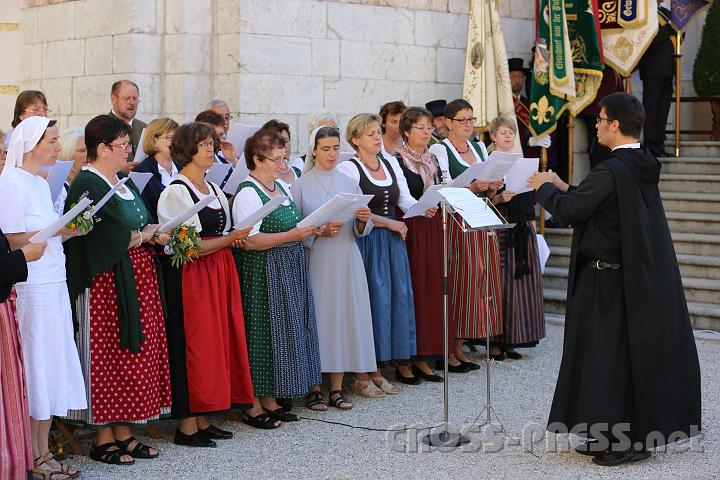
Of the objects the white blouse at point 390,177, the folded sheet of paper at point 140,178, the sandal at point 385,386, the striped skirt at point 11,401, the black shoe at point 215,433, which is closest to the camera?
the striped skirt at point 11,401

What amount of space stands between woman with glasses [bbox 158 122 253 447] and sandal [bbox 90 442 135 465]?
42 cm

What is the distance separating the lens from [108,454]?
5.84 metres

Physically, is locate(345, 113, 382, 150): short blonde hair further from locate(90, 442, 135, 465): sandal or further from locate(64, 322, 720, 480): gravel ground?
locate(90, 442, 135, 465): sandal

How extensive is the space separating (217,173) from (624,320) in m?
2.89

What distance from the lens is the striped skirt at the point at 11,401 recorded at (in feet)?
16.3

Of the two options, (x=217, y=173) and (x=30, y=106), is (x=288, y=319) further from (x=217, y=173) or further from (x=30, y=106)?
(x=30, y=106)

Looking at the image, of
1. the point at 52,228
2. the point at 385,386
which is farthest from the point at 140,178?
the point at 385,386

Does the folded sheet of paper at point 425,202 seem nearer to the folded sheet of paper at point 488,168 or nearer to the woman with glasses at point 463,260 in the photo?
the folded sheet of paper at point 488,168

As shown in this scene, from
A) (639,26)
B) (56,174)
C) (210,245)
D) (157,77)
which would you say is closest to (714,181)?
(639,26)

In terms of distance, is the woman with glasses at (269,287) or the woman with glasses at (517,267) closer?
the woman with glasses at (269,287)

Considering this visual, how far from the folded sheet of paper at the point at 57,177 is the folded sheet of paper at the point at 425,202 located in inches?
94.4

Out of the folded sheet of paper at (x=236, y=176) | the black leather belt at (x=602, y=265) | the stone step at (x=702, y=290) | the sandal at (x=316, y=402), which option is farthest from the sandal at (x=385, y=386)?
the stone step at (x=702, y=290)

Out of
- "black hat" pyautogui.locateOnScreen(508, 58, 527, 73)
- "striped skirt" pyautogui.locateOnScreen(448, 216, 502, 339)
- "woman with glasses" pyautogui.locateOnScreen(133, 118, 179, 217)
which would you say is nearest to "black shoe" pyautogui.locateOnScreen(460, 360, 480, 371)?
"striped skirt" pyautogui.locateOnScreen(448, 216, 502, 339)

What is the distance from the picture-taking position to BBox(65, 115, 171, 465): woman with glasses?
18.7 feet
